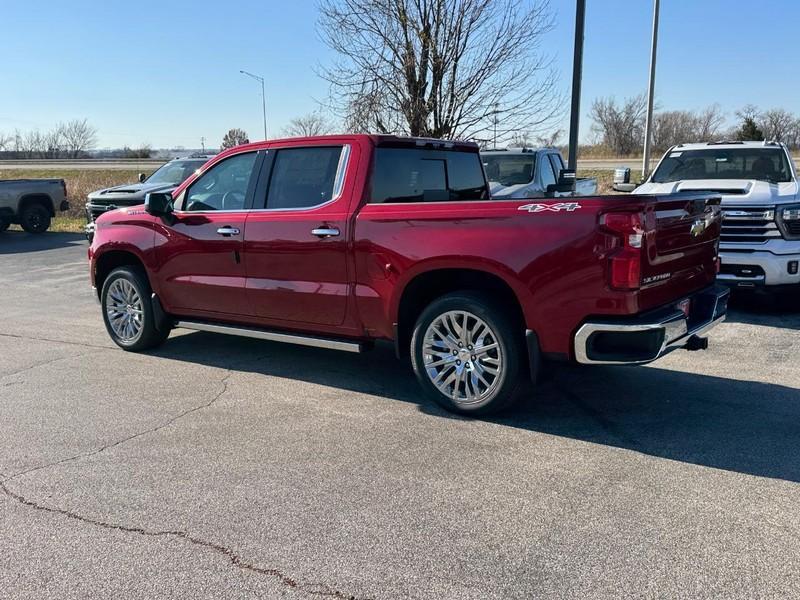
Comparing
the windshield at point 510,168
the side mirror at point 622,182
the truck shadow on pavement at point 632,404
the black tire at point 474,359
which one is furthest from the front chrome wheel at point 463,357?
the windshield at point 510,168

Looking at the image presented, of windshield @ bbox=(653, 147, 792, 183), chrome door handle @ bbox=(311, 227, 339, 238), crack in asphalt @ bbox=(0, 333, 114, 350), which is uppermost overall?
windshield @ bbox=(653, 147, 792, 183)

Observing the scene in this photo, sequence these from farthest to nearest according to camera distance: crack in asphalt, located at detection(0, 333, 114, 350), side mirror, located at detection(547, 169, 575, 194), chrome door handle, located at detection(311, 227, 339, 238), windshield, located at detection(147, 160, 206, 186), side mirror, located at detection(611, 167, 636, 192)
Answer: windshield, located at detection(147, 160, 206, 186), side mirror, located at detection(547, 169, 575, 194), side mirror, located at detection(611, 167, 636, 192), crack in asphalt, located at detection(0, 333, 114, 350), chrome door handle, located at detection(311, 227, 339, 238)

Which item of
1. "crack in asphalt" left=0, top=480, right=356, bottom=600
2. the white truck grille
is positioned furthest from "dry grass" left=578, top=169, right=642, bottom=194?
"crack in asphalt" left=0, top=480, right=356, bottom=600

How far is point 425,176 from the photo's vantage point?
5.89 metres

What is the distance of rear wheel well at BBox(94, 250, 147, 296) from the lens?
23.0 ft

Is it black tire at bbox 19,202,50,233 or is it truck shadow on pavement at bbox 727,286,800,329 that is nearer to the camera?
truck shadow on pavement at bbox 727,286,800,329

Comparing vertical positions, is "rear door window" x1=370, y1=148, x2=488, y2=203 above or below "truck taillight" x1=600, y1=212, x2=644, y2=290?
above

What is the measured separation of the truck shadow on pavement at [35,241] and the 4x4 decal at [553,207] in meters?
14.7

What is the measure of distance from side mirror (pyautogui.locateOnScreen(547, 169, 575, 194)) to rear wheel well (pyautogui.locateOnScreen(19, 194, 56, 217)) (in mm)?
14288

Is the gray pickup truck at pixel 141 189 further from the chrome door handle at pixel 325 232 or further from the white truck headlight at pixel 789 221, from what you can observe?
the white truck headlight at pixel 789 221

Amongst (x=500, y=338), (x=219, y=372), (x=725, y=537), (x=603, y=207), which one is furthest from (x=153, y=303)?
(x=725, y=537)

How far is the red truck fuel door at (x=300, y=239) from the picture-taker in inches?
214

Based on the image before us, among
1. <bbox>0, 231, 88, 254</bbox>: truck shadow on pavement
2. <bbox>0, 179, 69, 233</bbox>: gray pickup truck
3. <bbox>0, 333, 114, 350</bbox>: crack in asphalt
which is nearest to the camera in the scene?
<bbox>0, 333, 114, 350</bbox>: crack in asphalt

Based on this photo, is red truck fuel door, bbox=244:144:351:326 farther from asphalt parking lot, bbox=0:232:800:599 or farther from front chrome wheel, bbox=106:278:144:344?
front chrome wheel, bbox=106:278:144:344
